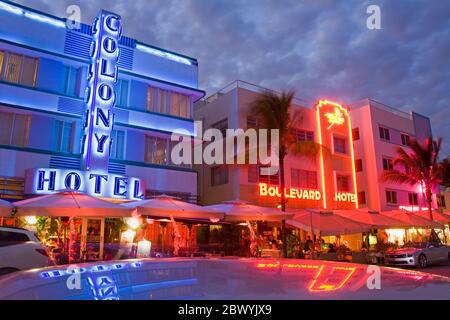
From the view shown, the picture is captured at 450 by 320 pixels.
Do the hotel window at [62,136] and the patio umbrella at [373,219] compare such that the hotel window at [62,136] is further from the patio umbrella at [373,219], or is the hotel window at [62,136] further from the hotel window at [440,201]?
the hotel window at [440,201]

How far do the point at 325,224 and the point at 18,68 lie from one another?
1676 cm

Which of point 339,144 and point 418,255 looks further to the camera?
point 339,144

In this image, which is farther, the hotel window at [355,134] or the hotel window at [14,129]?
the hotel window at [355,134]

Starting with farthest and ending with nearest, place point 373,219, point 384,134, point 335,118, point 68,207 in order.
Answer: point 384,134
point 335,118
point 373,219
point 68,207

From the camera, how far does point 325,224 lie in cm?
1981

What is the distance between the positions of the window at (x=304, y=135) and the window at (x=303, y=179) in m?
2.52

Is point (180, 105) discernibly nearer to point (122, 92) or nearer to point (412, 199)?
point (122, 92)

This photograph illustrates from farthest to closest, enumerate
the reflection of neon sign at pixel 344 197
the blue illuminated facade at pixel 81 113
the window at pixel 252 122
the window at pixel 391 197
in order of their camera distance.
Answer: the window at pixel 391 197 < the reflection of neon sign at pixel 344 197 < the window at pixel 252 122 < the blue illuminated facade at pixel 81 113

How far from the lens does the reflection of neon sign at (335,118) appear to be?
32375mm

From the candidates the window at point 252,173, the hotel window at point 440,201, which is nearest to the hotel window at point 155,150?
the window at point 252,173

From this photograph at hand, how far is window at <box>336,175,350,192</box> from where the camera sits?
3225 cm

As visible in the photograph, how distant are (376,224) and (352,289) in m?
21.5

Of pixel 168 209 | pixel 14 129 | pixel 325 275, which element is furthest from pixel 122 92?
pixel 325 275
